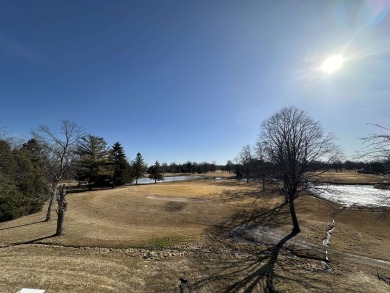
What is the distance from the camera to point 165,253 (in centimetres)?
1435

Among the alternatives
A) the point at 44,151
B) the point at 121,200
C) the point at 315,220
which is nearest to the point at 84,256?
the point at 121,200

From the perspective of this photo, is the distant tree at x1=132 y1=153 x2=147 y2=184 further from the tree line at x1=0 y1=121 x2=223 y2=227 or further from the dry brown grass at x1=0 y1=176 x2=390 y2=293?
the dry brown grass at x1=0 y1=176 x2=390 y2=293

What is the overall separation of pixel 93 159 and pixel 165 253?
3470 cm

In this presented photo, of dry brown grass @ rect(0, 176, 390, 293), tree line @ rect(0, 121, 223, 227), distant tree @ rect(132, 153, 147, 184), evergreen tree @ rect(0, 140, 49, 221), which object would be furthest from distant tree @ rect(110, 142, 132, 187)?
dry brown grass @ rect(0, 176, 390, 293)

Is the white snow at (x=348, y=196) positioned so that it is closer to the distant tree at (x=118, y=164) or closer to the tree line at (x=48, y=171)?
the tree line at (x=48, y=171)

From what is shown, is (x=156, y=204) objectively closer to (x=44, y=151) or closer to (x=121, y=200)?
(x=121, y=200)

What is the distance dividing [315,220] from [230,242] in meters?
13.0

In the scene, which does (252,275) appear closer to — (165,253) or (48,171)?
(165,253)

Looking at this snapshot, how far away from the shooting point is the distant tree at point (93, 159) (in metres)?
43.2

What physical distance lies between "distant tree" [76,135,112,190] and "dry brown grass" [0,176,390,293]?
18.9 meters

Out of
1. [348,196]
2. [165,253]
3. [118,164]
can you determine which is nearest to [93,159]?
[118,164]

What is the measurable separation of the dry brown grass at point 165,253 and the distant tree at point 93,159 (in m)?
18.9

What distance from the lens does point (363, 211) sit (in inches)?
1128

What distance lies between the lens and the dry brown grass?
10.8m
